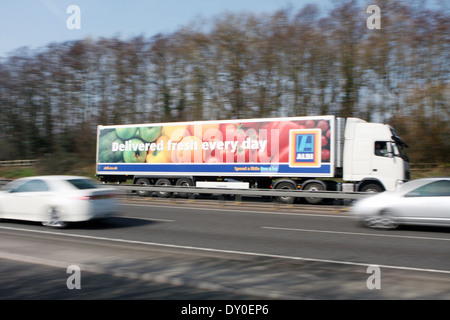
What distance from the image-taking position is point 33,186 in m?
11.9

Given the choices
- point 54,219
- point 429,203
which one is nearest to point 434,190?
point 429,203

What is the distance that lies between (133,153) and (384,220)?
1498 centimetres

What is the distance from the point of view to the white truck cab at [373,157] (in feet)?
58.7

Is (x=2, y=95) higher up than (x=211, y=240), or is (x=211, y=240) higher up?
(x=2, y=95)

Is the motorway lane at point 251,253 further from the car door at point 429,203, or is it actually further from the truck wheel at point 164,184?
the truck wheel at point 164,184

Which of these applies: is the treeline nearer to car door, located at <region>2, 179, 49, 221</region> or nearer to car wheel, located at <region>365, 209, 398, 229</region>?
car wheel, located at <region>365, 209, 398, 229</region>

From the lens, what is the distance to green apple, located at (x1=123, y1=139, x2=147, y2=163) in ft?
75.4

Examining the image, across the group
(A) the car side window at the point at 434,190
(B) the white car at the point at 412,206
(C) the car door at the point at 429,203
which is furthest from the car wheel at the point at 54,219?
(A) the car side window at the point at 434,190

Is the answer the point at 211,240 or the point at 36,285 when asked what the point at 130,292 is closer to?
the point at 36,285

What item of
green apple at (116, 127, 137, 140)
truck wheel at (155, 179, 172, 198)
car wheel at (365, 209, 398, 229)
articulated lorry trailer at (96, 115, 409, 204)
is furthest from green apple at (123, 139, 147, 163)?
car wheel at (365, 209, 398, 229)

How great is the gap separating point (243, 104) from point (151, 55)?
11.4 meters

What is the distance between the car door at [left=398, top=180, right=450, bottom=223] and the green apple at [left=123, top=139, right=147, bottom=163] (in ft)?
48.2

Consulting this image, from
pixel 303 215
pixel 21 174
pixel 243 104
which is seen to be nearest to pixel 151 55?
pixel 243 104

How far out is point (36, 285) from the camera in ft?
19.6
